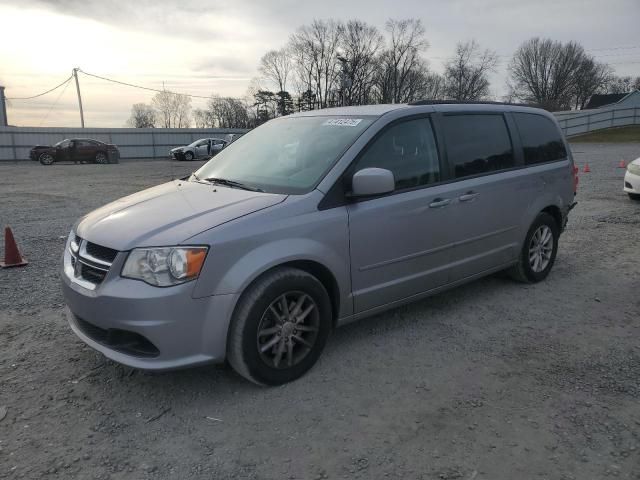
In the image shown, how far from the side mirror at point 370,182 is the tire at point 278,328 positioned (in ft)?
2.22

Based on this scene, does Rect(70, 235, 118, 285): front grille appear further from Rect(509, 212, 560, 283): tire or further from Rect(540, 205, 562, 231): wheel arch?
Rect(540, 205, 562, 231): wheel arch

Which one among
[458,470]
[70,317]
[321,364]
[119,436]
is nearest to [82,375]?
[70,317]

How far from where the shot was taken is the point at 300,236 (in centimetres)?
330

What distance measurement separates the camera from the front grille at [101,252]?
307cm

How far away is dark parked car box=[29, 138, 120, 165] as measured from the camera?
95.3ft

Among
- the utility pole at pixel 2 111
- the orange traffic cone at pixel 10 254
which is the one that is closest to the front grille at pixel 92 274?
the orange traffic cone at pixel 10 254

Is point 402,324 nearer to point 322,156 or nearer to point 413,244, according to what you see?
point 413,244

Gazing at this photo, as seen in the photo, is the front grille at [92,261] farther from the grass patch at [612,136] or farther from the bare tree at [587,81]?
the bare tree at [587,81]

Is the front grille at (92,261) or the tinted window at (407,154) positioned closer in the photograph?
the front grille at (92,261)

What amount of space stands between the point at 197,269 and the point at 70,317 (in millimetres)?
1210

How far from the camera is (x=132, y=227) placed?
3188 millimetres

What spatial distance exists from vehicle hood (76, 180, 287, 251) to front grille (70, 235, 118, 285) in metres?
0.05

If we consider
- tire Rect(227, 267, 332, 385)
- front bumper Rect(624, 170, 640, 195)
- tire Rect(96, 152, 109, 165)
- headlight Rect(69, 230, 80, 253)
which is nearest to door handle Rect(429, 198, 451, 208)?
tire Rect(227, 267, 332, 385)

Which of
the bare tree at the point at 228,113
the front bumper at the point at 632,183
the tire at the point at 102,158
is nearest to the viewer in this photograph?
the front bumper at the point at 632,183
